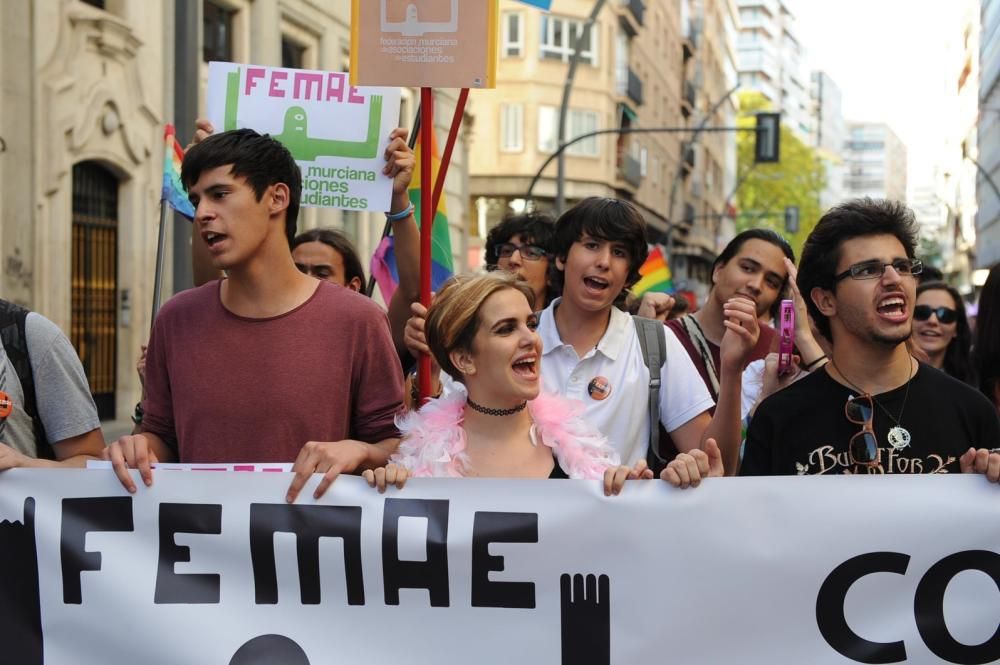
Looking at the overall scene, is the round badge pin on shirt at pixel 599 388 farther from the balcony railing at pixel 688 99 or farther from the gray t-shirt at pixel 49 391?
the balcony railing at pixel 688 99

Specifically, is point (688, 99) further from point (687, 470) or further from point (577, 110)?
point (687, 470)

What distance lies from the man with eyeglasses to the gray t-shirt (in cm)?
176

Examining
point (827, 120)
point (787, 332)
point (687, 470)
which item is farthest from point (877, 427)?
point (827, 120)

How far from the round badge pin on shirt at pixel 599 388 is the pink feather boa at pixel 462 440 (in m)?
0.47

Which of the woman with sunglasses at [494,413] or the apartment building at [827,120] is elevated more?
the apartment building at [827,120]

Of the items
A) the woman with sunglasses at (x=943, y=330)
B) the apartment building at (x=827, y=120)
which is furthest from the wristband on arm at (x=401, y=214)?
the apartment building at (x=827, y=120)

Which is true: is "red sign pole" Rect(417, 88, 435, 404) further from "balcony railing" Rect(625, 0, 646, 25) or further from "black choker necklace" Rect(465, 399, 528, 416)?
"balcony railing" Rect(625, 0, 646, 25)

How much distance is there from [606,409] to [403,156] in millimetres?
1225

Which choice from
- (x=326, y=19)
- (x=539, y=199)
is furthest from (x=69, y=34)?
(x=539, y=199)

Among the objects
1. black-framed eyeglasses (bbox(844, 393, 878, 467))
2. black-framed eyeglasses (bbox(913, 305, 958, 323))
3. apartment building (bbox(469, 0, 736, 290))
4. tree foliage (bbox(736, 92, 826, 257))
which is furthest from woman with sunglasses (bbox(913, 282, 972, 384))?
tree foliage (bbox(736, 92, 826, 257))

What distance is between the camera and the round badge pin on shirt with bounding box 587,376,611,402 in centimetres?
393

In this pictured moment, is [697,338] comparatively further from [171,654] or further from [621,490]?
[171,654]

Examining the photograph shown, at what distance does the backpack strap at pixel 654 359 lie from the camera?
398 centimetres

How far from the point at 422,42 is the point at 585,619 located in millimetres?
1847
